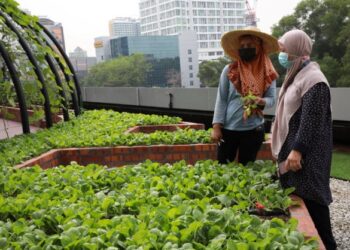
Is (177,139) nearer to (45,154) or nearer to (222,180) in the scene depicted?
(45,154)

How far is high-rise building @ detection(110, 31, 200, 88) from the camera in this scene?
86.3 feet


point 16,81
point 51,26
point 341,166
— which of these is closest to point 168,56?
point 51,26

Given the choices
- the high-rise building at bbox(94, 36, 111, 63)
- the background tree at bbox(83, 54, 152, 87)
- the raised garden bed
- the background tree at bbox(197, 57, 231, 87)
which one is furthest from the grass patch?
the high-rise building at bbox(94, 36, 111, 63)

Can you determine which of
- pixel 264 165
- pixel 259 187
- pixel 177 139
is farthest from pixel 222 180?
pixel 177 139

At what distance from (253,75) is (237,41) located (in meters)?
0.33

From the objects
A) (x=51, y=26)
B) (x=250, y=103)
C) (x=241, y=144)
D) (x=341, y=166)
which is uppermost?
(x=51, y=26)

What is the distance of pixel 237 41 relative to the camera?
3523mm

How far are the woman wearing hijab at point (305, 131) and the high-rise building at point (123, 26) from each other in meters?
67.3

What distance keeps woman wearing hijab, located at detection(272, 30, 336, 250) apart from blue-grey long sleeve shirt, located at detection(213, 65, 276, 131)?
2.04 feet

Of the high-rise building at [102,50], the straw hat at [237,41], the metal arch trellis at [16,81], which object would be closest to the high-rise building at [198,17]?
the high-rise building at [102,50]

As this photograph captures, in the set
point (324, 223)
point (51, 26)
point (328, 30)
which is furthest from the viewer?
point (328, 30)

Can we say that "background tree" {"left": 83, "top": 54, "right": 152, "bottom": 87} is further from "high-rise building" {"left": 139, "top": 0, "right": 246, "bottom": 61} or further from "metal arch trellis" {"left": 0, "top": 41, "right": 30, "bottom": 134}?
"metal arch trellis" {"left": 0, "top": 41, "right": 30, "bottom": 134}

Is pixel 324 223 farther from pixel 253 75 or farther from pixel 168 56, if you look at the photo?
pixel 168 56

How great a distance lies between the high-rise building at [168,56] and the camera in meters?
26.3
